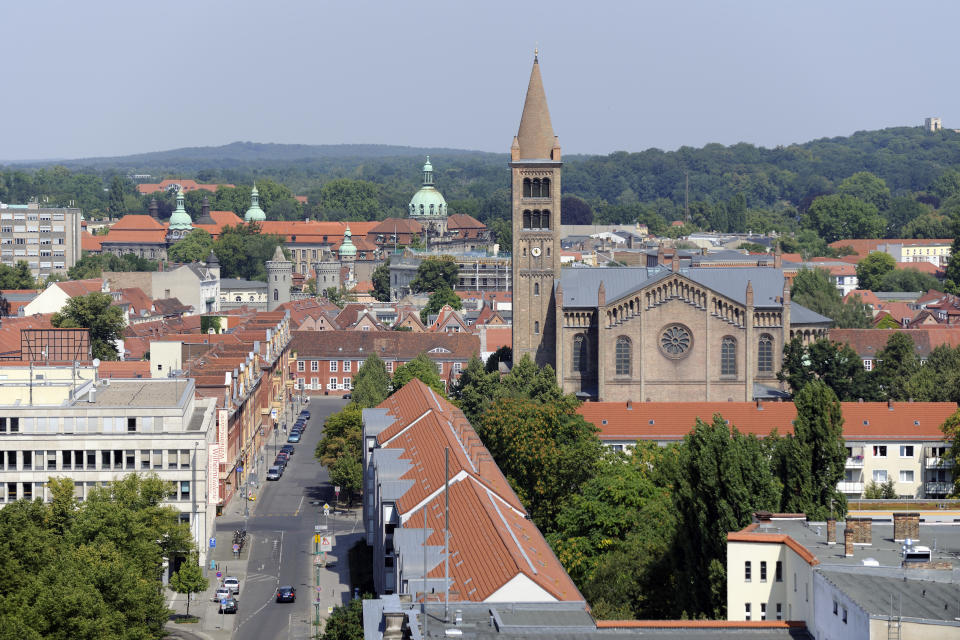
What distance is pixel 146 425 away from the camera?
82.6m

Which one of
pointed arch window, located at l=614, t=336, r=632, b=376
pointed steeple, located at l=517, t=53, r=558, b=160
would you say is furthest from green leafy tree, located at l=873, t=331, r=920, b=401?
pointed steeple, located at l=517, t=53, r=558, b=160

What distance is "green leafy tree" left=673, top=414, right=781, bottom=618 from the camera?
58.9m

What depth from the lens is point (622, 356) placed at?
116 meters

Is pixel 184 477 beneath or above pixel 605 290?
beneath

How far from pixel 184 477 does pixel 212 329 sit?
8845 cm

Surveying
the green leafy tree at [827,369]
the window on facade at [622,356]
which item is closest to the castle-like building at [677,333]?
the window on facade at [622,356]

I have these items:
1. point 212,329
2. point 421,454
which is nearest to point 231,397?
point 421,454

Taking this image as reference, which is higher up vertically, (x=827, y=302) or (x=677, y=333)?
(x=677, y=333)

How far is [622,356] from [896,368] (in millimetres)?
21908

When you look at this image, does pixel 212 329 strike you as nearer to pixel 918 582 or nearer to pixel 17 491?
pixel 17 491

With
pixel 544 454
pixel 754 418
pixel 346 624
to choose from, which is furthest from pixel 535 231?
pixel 346 624

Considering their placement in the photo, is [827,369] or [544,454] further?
[827,369]

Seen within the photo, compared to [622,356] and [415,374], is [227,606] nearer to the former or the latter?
[622,356]

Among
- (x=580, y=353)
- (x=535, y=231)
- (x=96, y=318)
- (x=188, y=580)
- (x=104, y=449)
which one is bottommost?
(x=188, y=580)
